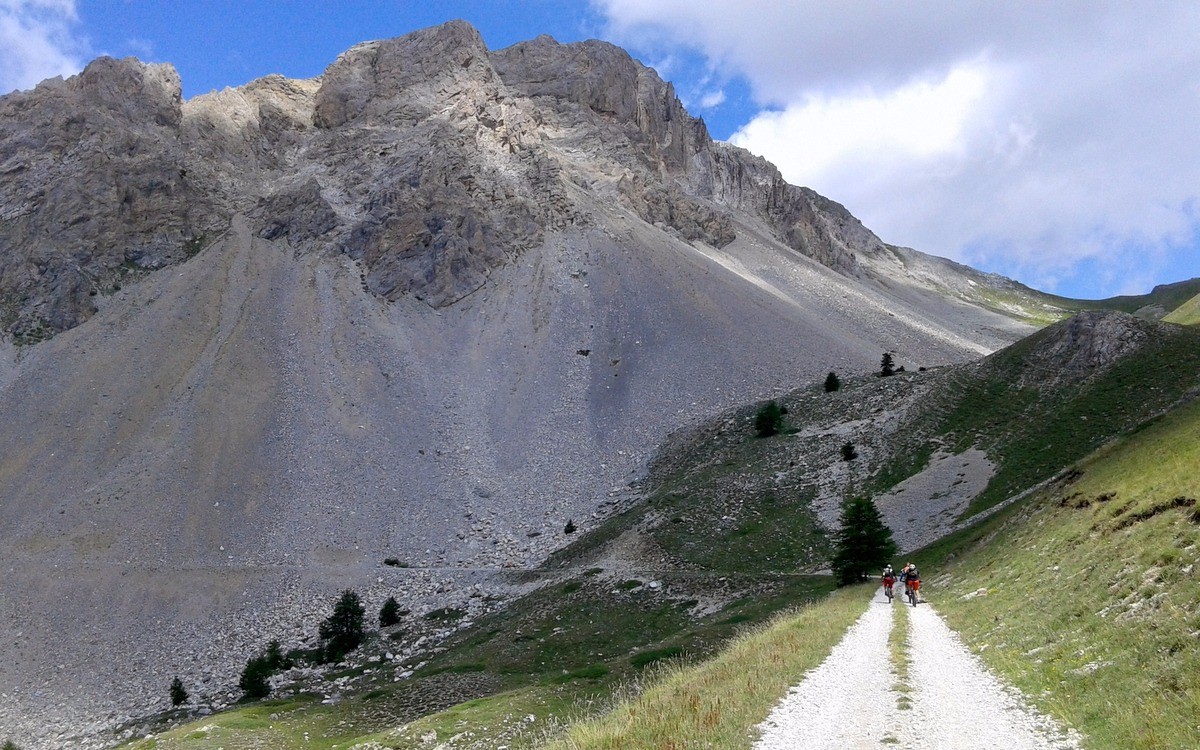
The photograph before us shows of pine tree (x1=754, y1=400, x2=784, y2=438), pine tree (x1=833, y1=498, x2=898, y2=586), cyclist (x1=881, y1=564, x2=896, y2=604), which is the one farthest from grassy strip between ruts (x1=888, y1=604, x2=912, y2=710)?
pine tree (x1=754, y1=400, x2=784, y2=438)

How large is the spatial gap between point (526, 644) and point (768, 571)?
44.2 ft

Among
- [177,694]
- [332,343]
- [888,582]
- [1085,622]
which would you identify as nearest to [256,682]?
[177,694]

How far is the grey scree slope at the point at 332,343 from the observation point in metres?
50.0

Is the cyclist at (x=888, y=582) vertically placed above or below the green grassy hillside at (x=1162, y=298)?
below

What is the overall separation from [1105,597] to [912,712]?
248 inches

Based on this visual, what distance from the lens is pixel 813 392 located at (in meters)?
Result: 65.3

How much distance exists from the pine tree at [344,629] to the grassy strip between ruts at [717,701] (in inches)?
993

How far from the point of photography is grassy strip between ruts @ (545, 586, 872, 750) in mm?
9727

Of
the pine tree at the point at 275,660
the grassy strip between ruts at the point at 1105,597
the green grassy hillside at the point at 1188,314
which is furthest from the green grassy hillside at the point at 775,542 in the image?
the green grassy hillside at the point at 1188,314

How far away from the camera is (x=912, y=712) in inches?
429

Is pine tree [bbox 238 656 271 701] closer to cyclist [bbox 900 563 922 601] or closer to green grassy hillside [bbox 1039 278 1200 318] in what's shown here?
cyclist [bbox 900 563 922 601]

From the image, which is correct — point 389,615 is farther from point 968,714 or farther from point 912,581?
point 968,714

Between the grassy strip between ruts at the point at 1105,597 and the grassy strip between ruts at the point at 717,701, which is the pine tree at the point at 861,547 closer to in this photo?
the grassy strip between ruts at the point at 1105,597

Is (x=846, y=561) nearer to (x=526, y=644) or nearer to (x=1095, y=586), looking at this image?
(x=526, y=644)
